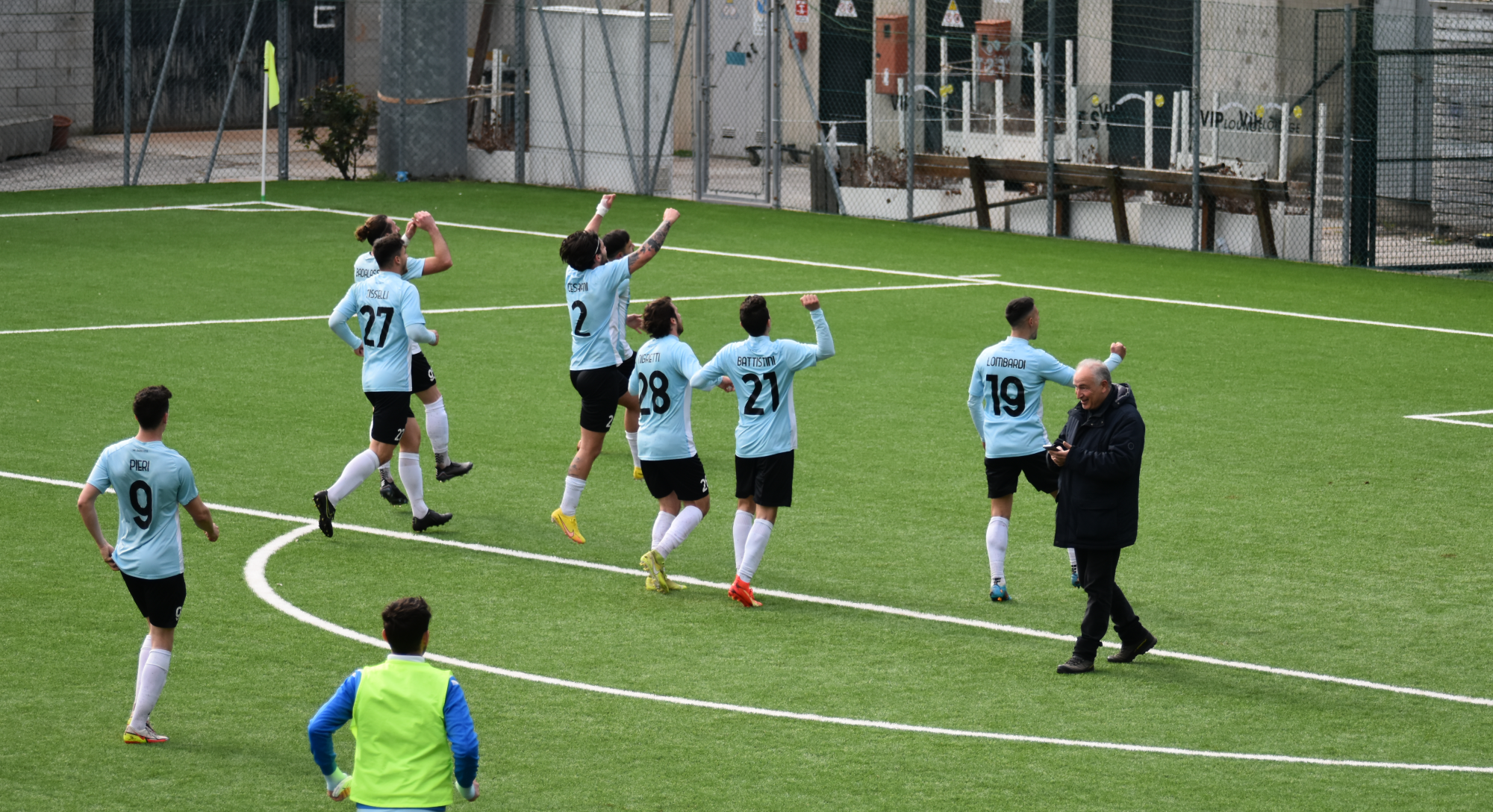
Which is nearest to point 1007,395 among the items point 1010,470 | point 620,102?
point 1010,470

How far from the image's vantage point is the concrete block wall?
4022 cm

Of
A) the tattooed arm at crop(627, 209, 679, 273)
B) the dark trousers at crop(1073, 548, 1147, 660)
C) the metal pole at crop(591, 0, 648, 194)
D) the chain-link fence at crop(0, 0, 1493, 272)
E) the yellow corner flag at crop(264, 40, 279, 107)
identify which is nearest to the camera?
the dark trousers at crop(1073, 548, 1147, 660)

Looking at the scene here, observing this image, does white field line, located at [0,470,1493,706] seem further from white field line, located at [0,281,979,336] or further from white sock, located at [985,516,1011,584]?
white field line, located at [0,281,979,336]

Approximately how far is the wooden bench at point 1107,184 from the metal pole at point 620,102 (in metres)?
5.35

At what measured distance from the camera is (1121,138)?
1249 inches

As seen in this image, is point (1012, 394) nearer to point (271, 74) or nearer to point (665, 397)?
point (665, 397)

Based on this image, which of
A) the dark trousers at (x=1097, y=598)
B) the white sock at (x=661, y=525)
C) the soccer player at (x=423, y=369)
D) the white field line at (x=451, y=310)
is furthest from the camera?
the white field line at (x=451, y=310)

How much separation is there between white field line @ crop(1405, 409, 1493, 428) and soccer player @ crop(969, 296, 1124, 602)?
6.63m

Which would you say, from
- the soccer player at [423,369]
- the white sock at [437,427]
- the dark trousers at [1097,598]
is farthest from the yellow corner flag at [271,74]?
the dark trousers at [1097,598]

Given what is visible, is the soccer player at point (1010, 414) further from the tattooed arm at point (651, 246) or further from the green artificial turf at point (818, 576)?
the tattooed arm at point (651, 246)

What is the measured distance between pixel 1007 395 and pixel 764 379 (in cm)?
137

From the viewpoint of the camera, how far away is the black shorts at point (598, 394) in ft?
41.9

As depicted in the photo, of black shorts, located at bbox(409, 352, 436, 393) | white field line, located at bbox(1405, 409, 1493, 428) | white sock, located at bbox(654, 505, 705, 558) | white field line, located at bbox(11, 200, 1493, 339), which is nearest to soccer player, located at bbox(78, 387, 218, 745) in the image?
white sock, located at bbox(654, 505, 705, 558)

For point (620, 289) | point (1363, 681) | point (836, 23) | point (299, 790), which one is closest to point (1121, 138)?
point (836, 23)
